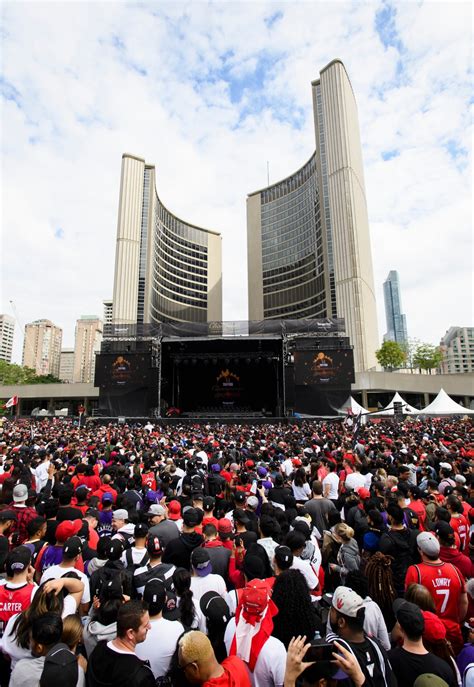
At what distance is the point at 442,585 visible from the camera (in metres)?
3.25

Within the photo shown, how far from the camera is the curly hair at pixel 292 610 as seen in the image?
95.4 inches

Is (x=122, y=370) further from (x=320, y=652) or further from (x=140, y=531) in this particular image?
→ (x=320, y=652)

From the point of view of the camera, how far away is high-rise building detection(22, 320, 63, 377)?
563ft

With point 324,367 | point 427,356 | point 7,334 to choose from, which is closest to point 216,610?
point 324,367

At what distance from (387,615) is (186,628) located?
1.89 metres

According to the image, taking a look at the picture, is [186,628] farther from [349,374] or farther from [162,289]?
[162,289]

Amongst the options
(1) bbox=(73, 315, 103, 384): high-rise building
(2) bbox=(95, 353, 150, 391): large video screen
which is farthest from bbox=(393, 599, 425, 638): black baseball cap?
(1) bbox=(73, 315, 103, 384): high-rise building

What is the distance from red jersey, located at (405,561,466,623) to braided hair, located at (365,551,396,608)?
0.20m

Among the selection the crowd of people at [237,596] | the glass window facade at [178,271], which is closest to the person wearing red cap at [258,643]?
the crowd of people at [237,596]

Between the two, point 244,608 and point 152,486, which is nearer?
point 244,608

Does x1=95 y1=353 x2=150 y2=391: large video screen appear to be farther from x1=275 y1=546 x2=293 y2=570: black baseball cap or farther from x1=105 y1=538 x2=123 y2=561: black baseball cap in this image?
x1=275 y1=546 x2=293 y2=570: black baseball cap

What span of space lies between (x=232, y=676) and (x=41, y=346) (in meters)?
196

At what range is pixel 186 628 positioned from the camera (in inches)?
108

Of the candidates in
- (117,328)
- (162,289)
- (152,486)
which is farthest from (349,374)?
(162,289)
